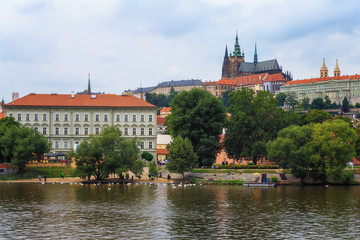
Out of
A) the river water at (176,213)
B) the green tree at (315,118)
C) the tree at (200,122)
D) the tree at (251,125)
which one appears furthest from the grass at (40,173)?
the green tree at (315,118)

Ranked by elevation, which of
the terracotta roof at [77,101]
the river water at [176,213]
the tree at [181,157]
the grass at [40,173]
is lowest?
the river water at [176,213]

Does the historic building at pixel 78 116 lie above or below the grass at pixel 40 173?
above

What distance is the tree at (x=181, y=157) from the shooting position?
3031 inches

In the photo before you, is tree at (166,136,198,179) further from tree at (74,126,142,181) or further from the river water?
the river water

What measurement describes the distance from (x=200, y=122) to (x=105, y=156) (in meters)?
16.9

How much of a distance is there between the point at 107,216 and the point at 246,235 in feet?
43.3

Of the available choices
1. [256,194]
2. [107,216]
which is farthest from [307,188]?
[107,216]

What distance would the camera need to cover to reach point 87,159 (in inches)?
2921

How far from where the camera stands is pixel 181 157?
3049 inches

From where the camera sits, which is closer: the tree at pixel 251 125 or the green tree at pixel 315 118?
the tree at pixel 251 125

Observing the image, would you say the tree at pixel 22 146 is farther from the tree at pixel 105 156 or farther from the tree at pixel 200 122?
the tree at pixel 200 122

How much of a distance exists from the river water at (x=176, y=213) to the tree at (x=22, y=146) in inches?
338

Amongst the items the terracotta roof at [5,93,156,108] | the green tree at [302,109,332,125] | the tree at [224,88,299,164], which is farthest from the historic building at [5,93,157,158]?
the green tree at [302,109,332,125]

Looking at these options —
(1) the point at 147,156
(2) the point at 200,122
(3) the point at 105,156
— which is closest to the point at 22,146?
(3) the point at 105,156
